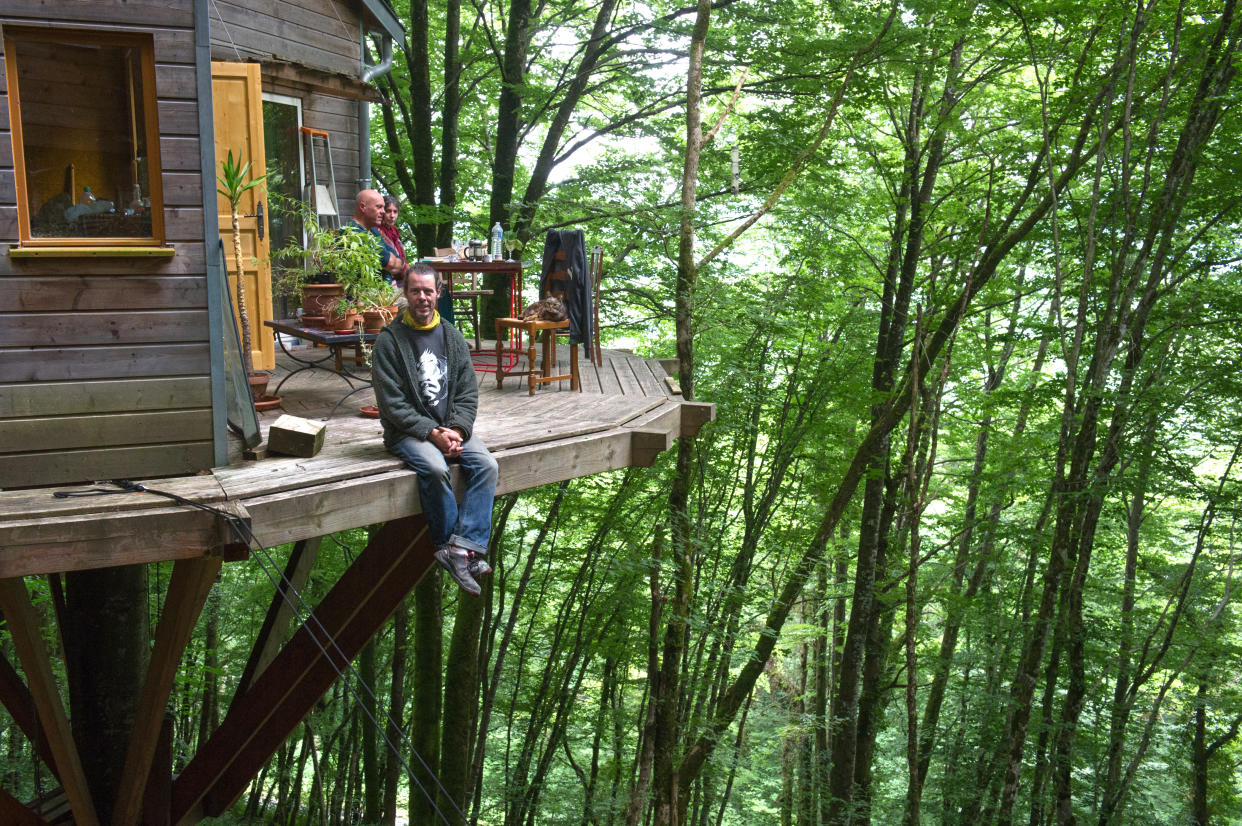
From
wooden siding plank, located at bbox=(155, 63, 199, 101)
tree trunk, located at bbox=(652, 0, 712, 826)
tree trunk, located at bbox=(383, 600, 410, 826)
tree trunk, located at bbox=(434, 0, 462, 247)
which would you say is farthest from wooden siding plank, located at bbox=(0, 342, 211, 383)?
tree trunk, located at bbox=(383, 600, 410, 826)

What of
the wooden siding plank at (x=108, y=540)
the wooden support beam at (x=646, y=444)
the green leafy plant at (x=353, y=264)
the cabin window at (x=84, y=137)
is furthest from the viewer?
the green leafy plant at (x=353, y=264)

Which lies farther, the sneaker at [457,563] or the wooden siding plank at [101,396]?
the sneaker at [457,563]

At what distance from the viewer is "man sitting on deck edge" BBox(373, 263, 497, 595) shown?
4.08 meters

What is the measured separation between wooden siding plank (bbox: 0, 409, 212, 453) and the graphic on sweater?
93cm

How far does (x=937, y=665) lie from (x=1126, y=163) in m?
9.21

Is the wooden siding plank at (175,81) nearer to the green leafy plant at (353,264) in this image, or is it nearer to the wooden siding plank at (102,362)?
the wooden siding plank at (102,362)

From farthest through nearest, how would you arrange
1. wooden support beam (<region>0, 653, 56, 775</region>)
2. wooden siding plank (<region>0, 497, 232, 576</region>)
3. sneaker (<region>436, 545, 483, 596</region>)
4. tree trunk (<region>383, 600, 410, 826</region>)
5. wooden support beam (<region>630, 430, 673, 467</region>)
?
tree trunk (<region>383, 600, 410, 826</region>) < wooden support beam (<region>0, 653, 56, 775</region>) < wooden support beam (<region>630, 430, 673, 467</region>) < sneaker (<region>436, 545, 483, 596</region>) < wooden siding plank (<region>0, 497, 232, 576</region>)

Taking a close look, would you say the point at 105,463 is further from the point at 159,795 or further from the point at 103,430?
the point at 159,795

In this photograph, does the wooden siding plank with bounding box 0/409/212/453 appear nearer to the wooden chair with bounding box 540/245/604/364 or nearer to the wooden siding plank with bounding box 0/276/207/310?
the wooden siding plank with bounding box 0/276/207/310

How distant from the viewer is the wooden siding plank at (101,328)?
3627 millimetres

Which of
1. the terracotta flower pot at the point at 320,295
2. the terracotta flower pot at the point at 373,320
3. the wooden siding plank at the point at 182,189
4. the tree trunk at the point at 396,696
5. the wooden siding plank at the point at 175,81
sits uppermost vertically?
the wooden siding plank at the point at 175,81

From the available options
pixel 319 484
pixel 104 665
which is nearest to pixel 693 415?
pixel 319 484

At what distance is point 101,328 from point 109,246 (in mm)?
338

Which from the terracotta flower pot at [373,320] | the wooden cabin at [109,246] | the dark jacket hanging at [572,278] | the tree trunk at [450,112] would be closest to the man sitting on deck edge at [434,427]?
the wooden cabin at [109,246]
